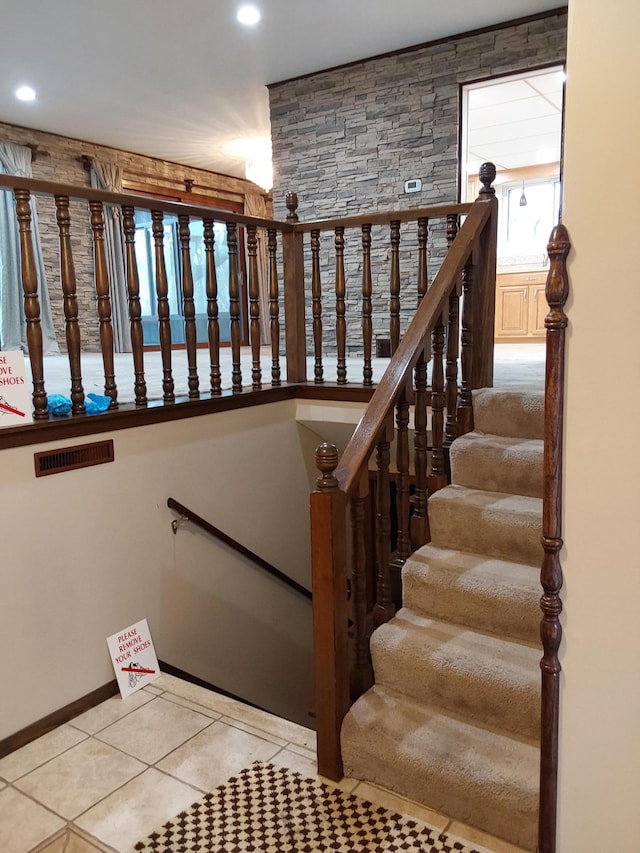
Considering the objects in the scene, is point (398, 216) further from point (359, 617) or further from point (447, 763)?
point (447, 763)

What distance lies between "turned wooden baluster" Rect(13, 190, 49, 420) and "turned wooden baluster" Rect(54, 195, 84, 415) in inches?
3.9

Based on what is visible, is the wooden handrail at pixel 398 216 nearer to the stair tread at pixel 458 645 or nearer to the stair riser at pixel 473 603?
the stair riser at pixel 473 603

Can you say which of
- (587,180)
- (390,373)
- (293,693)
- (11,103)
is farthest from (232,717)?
(11,103)

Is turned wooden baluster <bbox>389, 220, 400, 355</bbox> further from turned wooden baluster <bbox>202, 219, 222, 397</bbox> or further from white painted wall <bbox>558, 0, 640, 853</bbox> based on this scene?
white painted wall <bbox>558, 0, 640, 853</bbox>

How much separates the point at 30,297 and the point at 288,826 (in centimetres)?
178

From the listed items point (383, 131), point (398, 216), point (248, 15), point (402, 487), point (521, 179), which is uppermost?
point (248, 15)

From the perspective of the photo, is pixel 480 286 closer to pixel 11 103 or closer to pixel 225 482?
pixel 225 482

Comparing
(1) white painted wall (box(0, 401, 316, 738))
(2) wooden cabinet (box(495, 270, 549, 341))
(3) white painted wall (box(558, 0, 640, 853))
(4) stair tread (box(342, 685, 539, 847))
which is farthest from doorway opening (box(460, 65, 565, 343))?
(4) stair tread (box(342, 685, 539, 847))

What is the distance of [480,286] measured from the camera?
8.90 feet

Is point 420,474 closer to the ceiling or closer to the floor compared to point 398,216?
closer to the floor

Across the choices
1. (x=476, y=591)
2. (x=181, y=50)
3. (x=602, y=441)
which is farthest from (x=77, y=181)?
(x=602, y=441)

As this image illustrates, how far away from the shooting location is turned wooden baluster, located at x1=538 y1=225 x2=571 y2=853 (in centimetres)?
127

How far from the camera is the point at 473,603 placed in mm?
2098

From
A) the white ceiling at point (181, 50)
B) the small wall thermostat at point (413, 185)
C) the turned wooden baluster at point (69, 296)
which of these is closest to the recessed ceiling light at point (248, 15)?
the white ceiling at point (181, 50)
